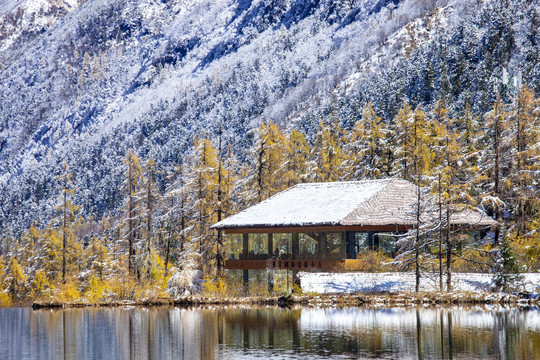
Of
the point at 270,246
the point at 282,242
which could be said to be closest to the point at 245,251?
the point at 270,246

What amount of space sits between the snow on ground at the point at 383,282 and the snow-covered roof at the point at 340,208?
3.56m

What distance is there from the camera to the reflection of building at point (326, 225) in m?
54.1

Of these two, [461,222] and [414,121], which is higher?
[414,121]

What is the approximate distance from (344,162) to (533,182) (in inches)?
732

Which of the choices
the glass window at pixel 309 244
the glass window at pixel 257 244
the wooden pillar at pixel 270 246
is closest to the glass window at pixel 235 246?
the glass window at pixel 257 244

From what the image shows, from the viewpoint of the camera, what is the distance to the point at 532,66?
462 feet

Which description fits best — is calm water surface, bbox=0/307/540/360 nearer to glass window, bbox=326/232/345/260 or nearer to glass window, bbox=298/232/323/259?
glass window, bbox=326/232/345/260

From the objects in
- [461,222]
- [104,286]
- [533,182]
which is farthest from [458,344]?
[104,286]

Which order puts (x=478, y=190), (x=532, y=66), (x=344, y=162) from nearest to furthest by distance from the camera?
(x=478, y=190) < (x=344, y=162) < (x=532, y=66)

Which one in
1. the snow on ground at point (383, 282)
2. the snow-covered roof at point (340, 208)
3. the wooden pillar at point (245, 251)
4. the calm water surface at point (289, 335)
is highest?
the snow-covered roof at point (340, 208)

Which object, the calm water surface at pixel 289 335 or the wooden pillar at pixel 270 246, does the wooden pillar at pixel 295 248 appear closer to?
the wooden pillar at pixel 270 246

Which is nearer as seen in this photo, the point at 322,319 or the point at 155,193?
the point at 322,319

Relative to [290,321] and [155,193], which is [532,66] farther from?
[290,321]

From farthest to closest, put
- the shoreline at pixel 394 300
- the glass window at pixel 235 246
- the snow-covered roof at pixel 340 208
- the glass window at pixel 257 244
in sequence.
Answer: the glass window at pixel 235 246 < the glass window at pixel 257 244 < the snow-covered roof at pixel 340 208 < the shoreline at pixel 394 300
